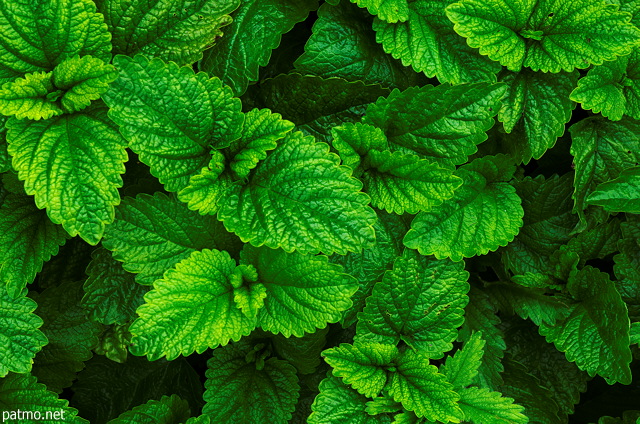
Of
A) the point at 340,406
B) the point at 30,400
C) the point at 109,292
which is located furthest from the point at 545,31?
the point at 30,400

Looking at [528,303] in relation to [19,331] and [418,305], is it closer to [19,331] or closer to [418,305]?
[418,305]

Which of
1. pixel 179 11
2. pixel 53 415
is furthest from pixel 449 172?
pixel 53 415

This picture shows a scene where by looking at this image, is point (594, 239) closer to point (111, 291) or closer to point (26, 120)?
point (111, 291)

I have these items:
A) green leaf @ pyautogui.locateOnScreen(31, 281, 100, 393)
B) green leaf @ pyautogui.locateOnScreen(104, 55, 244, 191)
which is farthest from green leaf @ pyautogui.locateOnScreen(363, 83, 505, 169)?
green leaf @ pyautogui.locateOnScreen(31, 281, 100, 393)

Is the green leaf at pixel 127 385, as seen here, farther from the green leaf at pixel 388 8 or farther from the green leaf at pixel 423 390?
the green leaf at pixel 388 8

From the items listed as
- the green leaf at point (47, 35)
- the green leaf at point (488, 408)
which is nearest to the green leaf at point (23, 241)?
the green leaf at point (47, 35)

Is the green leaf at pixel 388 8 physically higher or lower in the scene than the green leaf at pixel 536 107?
higher
